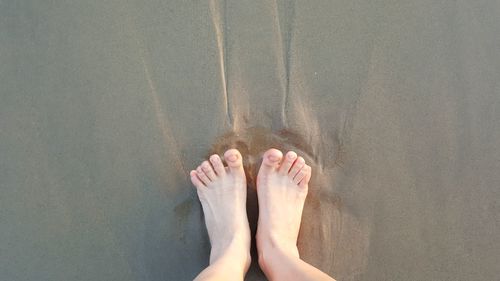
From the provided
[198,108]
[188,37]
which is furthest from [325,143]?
[188,37]

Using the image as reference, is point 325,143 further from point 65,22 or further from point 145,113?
point 65,22

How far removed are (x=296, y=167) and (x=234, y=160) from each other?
0.82 feet

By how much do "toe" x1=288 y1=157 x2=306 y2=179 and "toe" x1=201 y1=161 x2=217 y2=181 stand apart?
1.01ft

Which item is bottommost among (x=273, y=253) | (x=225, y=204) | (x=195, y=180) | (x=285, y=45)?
(x=273, y=253)

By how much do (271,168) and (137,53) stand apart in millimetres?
704

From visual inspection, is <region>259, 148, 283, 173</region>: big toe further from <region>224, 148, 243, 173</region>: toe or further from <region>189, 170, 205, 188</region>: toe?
<region>189, 170, 205, 188</region>: toe

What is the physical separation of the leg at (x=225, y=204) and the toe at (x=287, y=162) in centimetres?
16

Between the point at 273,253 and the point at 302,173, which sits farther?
the point at 302,173

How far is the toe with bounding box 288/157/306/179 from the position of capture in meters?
2.12

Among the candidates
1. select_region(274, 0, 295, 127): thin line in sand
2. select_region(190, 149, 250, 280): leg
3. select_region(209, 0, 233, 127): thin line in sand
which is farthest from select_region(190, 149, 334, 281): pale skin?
select_region(274, 0, 295, 127): thin line in sand

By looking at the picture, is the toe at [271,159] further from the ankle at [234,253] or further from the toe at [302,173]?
the ankle at [234,253]

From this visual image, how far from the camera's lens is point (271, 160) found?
6.91 ft

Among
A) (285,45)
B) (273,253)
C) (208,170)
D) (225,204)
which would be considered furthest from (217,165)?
(285,45)

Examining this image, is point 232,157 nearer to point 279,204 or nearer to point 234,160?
point 234,160
